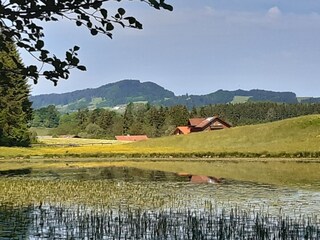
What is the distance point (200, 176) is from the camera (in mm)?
39250

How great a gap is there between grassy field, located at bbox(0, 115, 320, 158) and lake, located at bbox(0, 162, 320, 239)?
28998mm

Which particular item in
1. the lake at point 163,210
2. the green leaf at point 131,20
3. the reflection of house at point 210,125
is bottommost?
the lake at point 163,210

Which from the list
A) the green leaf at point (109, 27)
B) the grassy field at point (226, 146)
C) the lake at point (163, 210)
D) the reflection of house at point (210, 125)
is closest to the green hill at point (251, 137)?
the grassy field at point (226, 146)

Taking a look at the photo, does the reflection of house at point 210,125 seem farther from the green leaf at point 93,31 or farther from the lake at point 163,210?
the green leaf at point 93,31

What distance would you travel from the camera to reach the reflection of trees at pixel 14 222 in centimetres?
1579

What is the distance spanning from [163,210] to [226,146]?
59638 mm

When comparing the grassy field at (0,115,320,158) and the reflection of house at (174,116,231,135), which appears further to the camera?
the reflection of house at (174,116,231,135)

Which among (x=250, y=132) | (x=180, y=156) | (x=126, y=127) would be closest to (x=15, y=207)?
(x=180, y=156)

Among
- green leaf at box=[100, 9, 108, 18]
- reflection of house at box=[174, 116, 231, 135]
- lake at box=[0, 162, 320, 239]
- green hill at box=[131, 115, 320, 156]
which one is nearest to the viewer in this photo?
green leaf at box=[100, 9, 108, 18]

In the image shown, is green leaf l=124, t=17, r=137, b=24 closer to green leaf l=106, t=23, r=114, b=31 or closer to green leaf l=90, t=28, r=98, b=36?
green leaf l=106, t=23, r=114, b=31

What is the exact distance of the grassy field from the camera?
64.4 m

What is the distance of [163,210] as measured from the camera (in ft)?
67.2

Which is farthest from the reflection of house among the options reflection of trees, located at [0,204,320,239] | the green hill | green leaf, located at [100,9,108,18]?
green leaf, located at [100,9,108,18]

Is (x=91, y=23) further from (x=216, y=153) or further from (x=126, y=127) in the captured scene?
(x=126, y=127)
